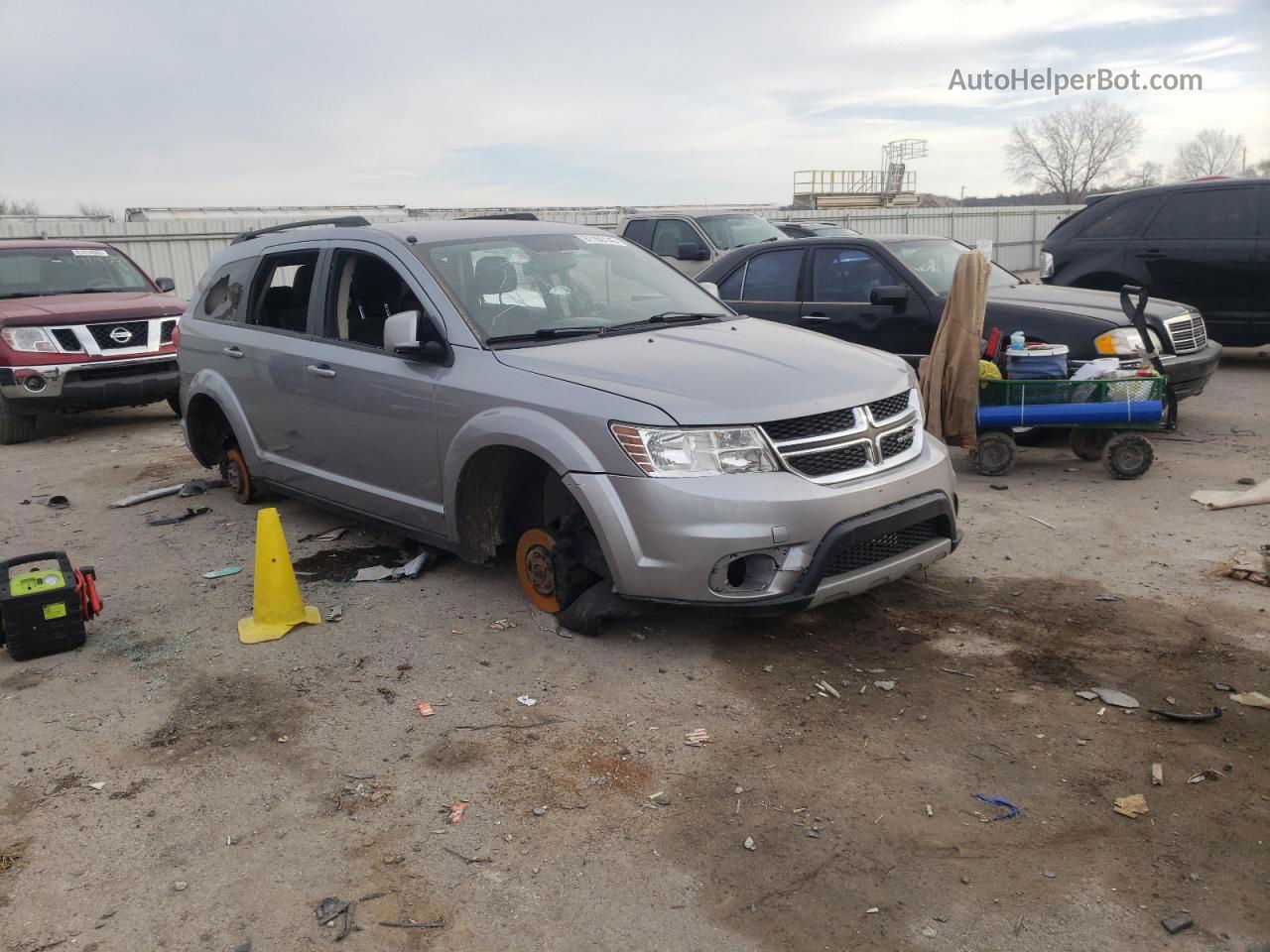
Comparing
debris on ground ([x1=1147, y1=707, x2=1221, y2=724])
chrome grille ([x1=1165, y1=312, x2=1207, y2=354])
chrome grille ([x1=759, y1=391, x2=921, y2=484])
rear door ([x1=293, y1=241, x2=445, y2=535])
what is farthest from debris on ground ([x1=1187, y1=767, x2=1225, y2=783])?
chrome grille ([x1=1165, y1=312, x2=1207, y2=354])

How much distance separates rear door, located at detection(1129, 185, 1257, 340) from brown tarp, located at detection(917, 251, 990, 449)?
4.44 metres

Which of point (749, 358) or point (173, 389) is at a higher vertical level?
point (749, 358)

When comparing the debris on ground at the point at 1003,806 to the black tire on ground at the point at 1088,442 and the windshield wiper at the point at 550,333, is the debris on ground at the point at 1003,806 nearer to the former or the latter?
the windshield wiper at the point at 550,333

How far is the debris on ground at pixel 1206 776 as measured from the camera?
335cm

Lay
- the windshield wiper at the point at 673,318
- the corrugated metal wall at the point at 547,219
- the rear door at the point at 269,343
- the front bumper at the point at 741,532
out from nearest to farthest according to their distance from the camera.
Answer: the front bumper at the point at 741,532 < the windshield wiper at the point at 673,318 < the rear door at the point at 269,343 < the corrugated metal wall at the point at 547,219

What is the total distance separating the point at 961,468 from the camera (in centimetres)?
759

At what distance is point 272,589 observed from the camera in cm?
490

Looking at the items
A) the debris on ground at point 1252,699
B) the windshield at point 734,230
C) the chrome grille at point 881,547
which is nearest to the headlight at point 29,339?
the windshield at point 734,230

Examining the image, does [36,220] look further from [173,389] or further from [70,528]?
[70,528]

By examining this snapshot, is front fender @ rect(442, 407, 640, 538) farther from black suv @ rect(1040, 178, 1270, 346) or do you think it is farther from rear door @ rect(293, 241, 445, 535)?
black suv @ rect(1040, 178, 1270, 346)

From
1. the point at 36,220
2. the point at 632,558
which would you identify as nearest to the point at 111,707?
the point at 632,558

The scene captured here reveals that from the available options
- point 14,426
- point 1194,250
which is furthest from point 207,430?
point 1194,250

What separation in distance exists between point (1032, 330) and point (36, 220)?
1659 cm

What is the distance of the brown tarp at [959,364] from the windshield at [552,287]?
2.12 metres
